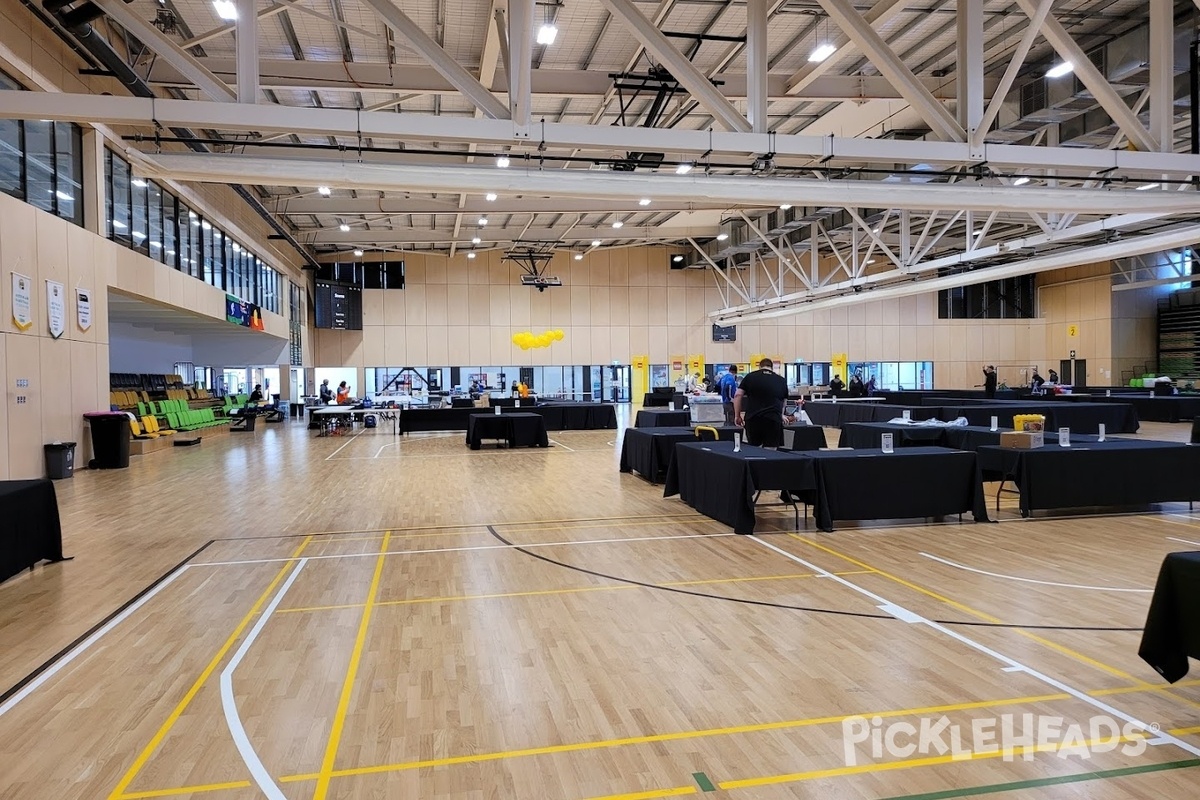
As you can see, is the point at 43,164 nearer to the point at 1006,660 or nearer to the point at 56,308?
the point at 56,308

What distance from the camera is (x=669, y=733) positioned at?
3.12 meters

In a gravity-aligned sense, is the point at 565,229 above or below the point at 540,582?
above

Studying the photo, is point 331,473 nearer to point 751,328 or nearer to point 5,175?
point 5,175

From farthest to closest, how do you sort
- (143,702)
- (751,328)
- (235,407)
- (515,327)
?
(751,328) → (515,327) → (235,407) → (143,702)

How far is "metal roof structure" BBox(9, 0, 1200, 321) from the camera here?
7090 millimetres

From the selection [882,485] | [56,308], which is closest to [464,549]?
[882,485]

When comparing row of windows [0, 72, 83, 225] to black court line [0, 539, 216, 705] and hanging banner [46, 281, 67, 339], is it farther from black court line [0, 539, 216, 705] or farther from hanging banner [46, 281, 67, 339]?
black court line [0, 539, 216, 705]

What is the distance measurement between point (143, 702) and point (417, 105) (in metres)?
12.5

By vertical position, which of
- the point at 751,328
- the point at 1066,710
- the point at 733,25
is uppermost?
the point at 733,25

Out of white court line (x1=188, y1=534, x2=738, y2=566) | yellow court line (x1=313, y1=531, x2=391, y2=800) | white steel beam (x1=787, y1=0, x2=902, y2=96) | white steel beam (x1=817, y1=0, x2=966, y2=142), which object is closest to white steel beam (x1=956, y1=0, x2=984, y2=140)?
white steel beam (x1=817, y1=0, x2=966, y2=142)

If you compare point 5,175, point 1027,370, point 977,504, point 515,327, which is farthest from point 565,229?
point 1027,370

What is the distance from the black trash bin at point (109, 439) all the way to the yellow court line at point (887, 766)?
518 inches

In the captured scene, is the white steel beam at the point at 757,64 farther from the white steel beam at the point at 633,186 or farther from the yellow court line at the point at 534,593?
the yellow court line at the point at 534,593

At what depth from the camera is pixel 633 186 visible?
877 centimetres
